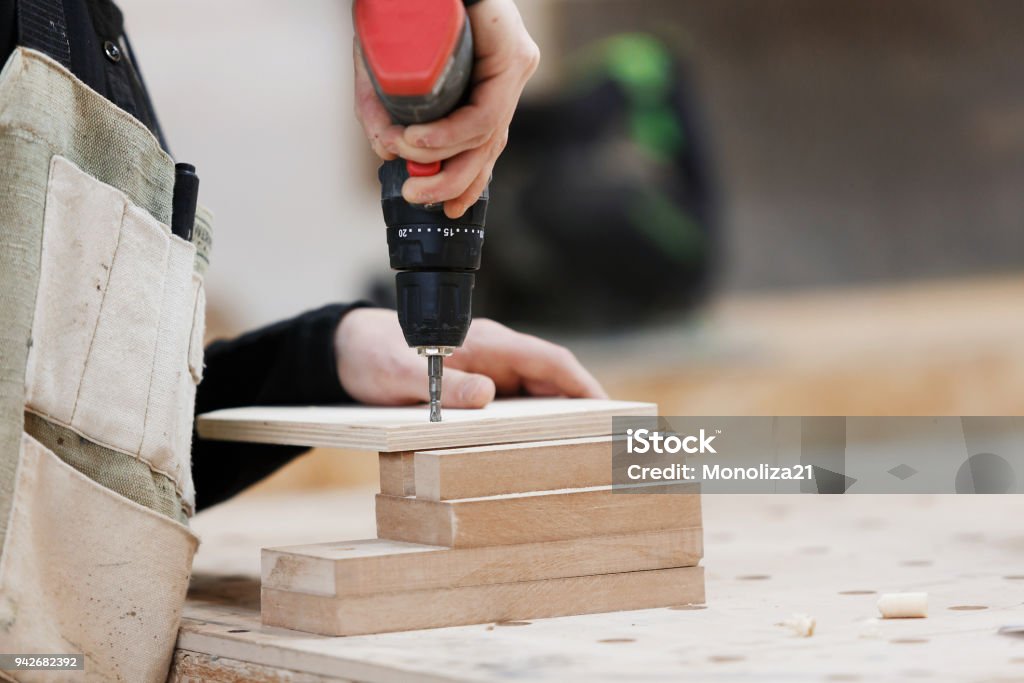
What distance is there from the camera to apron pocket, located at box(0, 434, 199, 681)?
842 mm

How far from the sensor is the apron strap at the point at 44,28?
0.92 meters

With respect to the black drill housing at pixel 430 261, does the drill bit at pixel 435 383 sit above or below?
below

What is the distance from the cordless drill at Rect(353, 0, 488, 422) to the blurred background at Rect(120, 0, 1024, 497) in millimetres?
1249

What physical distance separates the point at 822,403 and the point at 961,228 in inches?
80.1

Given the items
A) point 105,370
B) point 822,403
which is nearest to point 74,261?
point 105,370

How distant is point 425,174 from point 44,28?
29 centimetres

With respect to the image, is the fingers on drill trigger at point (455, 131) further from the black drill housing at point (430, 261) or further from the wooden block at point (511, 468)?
the wooden block at point (511, 468)

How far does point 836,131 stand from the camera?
471 cm

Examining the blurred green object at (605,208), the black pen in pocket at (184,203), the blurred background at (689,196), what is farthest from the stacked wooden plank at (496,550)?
Result: the blurred green object at (605,208)

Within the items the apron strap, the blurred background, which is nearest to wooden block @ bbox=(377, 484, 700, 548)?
the apron strap

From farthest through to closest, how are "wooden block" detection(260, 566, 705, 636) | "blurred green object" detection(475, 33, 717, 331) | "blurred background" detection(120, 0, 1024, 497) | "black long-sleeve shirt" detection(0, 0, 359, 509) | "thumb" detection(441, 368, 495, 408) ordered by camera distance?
"blurred green object" detection(475, 33, 717, 331) → "blurred background" detection(120, 0, 1024, 497) → "black long-sleeve shirt" detection(0, 0, 359, 509) → "thumb" detection(441, 368, 495, 408) → "wooden block" detection(260, 566, 705, 636)

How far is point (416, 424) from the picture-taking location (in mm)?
979

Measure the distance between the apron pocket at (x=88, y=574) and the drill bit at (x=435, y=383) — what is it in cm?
21

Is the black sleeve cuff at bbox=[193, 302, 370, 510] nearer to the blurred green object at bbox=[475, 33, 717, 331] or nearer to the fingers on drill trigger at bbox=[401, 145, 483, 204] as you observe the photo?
the fingers on drill trigger at bbox=[401, 145, 483, 204]
